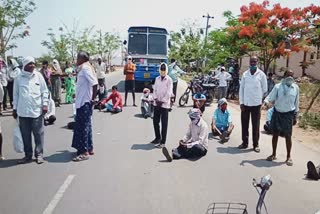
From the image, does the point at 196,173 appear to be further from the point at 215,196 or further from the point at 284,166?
the point at 284,166

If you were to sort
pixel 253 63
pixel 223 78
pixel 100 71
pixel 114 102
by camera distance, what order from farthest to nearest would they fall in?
pixel 223 78 < pixel 100 71 < pixel 114 102 < pixel 253 63

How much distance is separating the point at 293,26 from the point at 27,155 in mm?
14787

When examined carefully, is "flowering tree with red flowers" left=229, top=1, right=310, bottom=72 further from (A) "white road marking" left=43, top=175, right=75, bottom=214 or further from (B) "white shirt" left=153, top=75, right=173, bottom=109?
(A) "white road marking" left=43, top=175, right=75, bottom=214

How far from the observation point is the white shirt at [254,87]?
26.3ft

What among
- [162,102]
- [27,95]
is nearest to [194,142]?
[162,102]

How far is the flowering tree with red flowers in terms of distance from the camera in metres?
17.9

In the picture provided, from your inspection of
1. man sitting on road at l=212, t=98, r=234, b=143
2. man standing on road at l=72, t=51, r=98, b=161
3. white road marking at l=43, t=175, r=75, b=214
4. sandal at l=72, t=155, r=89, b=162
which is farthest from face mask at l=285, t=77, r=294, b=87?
white road marking at l=43, t=175, r=75, b=214

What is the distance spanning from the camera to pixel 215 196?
5344mm

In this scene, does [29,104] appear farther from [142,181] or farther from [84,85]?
[142,181]

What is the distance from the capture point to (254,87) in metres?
8.02

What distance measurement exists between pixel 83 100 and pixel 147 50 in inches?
491

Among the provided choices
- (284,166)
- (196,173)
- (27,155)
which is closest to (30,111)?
(27,155)

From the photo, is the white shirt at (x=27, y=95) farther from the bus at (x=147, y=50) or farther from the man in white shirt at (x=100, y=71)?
the bus at (x=147, y=50)

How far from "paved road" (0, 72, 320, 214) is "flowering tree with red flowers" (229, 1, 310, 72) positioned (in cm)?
1040
